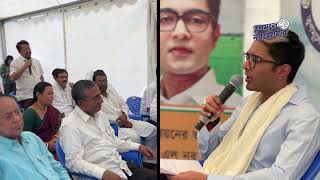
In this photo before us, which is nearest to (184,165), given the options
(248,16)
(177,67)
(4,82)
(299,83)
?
(177,67)

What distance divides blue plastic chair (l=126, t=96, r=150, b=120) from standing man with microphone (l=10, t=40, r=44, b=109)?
1.31 feet

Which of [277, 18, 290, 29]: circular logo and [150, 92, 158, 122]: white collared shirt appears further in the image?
[150, 92, 158, 122]: white collared shirt

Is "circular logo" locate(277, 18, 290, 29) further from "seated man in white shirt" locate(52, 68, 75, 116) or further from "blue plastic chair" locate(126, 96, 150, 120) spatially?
"seated man in white shirt" locate(52, 68, 75, 116)

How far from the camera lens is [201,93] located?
160 cm

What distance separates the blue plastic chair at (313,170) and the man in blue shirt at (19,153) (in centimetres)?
103

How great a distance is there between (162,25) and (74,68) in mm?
431

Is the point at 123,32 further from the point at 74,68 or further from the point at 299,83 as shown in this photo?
the point at 299,83

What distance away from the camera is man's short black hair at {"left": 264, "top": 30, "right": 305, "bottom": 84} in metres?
1.50

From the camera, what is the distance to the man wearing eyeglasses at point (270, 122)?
1.47 m

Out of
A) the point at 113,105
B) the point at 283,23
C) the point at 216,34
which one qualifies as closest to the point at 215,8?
the point at 216,34

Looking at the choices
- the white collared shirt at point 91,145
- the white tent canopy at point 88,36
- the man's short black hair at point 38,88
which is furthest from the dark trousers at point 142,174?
the man's short black hair at point 38,88

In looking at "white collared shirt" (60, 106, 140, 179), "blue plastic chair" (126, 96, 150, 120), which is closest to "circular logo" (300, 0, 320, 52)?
"blue plastic chair" (126, 96, 150, 120)

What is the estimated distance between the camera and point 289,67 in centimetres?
151

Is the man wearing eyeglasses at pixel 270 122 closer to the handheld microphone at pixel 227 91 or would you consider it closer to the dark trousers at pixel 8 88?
the handheld microphone at pixel 227 91
